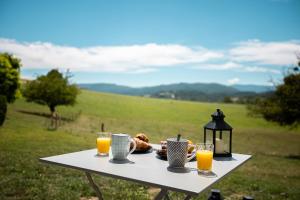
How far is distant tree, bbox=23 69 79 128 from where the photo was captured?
30375mm

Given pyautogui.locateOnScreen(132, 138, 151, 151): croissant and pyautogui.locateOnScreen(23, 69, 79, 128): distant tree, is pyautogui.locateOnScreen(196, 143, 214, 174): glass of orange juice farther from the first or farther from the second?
pyautogui.locateOnScreen(23, 69, 79, 128): distant tree

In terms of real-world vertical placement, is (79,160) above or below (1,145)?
above

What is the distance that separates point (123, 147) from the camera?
3.18 m

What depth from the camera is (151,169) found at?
→ 9.33 feet

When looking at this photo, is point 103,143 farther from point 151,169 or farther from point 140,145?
point 151,169

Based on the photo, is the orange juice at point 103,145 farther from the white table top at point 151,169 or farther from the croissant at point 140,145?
the croissant at point 140,145

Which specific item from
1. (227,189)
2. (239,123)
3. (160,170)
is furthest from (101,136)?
(239,123)

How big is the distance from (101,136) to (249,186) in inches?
206

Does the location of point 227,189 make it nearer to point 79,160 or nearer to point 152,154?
point 152,154

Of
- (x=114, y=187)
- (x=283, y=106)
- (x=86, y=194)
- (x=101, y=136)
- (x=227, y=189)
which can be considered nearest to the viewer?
(x=101, y=136)

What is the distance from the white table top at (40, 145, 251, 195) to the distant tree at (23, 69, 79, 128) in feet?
91.9

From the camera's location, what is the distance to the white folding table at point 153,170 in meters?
2.36

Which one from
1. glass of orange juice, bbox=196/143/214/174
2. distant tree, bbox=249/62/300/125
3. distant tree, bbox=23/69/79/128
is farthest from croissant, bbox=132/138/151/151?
distant tree, bbox=23/69/79/128

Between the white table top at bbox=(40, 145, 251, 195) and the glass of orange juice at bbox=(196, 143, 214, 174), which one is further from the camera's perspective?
the glass of orange juice at bbox=(196, 143, 214, 174)
